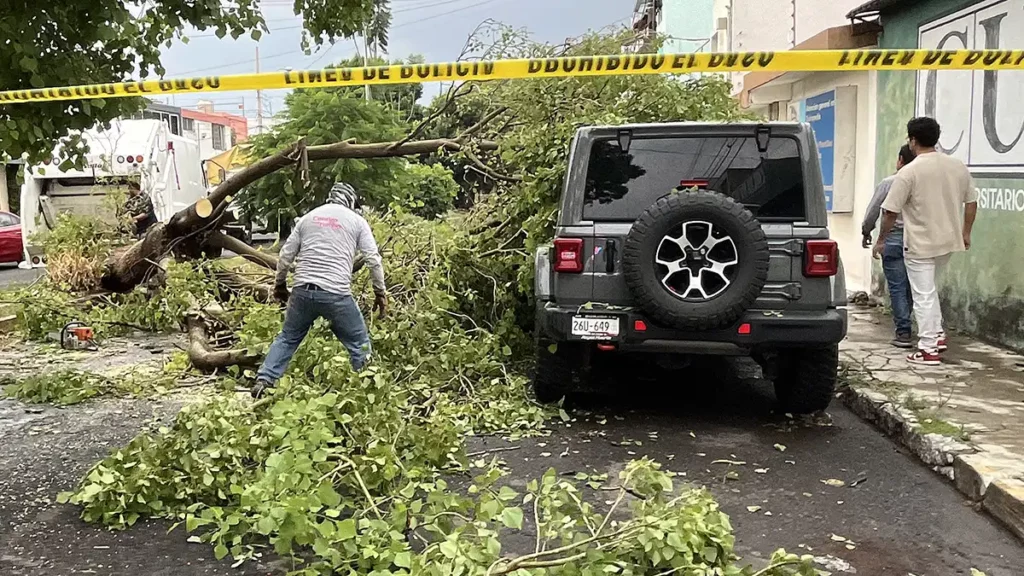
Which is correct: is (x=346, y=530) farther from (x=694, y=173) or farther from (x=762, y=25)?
(x=762, y=25)

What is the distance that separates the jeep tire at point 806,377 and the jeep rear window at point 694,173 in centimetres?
92

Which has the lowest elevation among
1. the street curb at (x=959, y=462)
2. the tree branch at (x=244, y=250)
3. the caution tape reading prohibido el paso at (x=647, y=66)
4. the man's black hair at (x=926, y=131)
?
the street curb at (x=959, y=462)

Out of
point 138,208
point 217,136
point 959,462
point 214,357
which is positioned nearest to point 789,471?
point 959,462

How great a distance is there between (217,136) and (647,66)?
5059 cm

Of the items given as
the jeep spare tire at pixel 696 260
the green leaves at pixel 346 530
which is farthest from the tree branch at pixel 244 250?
the green leaves at pixel 346 530

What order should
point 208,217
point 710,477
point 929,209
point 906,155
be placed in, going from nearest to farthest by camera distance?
point 710,477, point 929,209, point 906,155, point 208,217

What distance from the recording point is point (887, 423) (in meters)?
5.72

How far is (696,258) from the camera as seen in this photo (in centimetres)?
541

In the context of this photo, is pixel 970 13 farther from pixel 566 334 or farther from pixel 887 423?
pixel 566 334

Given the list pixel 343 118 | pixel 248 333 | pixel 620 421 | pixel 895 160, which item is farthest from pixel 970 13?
pixel 343 118

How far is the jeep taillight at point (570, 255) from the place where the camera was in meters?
5.69

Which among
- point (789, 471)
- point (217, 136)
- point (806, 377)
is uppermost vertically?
point (217, 136)

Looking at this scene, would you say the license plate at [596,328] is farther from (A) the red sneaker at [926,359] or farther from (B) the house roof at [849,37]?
(B) the house roof at [849,37]

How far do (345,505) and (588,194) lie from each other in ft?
9.00
